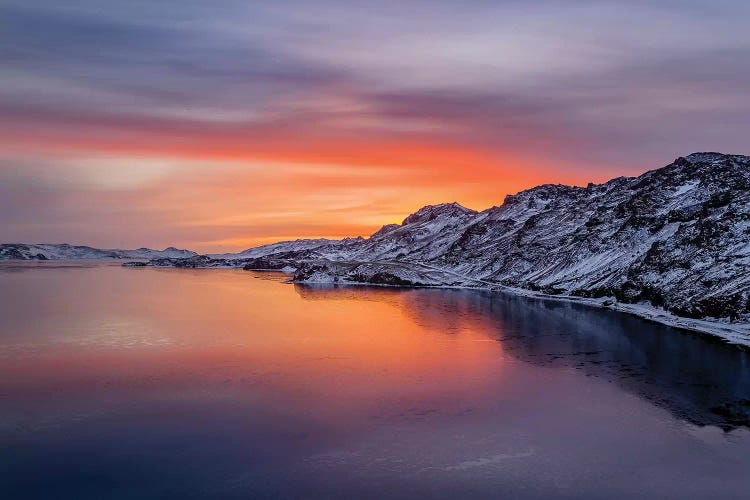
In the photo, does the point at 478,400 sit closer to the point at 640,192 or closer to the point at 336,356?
the point at 336,356

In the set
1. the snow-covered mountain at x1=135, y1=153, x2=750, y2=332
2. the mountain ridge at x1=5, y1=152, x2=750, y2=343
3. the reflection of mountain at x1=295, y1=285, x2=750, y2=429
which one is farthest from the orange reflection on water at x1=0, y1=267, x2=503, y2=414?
the snow-covered mountain at x1=135, y1=153, x2=750, y2=332

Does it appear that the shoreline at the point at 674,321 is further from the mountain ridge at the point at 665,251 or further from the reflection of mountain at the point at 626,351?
the reflection of mountain at the point at 626,351

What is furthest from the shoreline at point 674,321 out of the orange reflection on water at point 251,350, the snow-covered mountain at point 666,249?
the orange reflection on water at point 251,350

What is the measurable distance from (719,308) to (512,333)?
31857 millimetres

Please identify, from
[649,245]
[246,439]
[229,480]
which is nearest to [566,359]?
[246,439]

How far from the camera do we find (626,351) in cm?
7050

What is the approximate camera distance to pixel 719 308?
86.8 metres

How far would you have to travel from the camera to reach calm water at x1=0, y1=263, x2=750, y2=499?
30844 millimetres

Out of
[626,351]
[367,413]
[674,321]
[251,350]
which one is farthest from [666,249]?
[367,413]

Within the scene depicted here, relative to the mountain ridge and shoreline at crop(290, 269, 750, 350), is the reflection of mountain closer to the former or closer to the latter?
shoreline at crop(290, 269, 750, 350)

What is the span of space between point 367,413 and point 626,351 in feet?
138

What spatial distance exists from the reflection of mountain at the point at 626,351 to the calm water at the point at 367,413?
0.36 metres

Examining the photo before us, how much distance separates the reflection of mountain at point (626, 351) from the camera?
48213 millimetres

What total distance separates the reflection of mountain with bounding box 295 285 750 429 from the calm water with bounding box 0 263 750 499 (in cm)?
36
